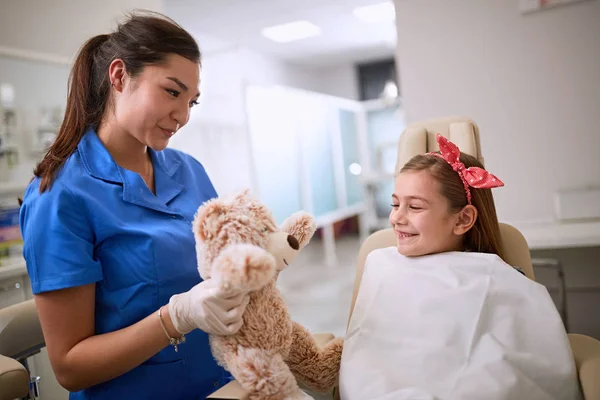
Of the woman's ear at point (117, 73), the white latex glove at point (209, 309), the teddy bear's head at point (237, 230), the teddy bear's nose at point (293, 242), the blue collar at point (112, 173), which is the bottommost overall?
the white latex glove at point (209, 309)

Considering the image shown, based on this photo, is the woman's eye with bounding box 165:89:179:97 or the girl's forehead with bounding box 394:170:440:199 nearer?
the woman's eye with bounding box 165:89:179:97

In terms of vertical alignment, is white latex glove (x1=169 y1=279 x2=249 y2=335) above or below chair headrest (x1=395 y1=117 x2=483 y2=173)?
below

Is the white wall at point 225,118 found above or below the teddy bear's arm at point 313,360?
above

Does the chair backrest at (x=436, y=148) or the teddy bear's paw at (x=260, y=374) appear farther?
the chair backrest at (x=436, y=148)

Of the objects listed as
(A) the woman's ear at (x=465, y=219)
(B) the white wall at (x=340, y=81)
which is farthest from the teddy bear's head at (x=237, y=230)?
(B) the white wall at (x=340, y=81)

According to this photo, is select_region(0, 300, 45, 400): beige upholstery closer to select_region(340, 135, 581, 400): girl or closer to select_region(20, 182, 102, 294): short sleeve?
select_region(20, 182, 102, 294): short sleeve

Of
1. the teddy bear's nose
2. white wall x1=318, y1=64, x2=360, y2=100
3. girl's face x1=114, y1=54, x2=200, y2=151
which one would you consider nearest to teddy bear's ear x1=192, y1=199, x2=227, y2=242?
the teddy bear's nose

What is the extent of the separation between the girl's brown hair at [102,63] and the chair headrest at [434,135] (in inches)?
26.8

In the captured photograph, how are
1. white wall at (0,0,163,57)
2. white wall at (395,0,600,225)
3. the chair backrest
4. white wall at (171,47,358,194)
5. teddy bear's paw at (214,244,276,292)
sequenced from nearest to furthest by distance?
1. teddy bear's paw at (214,244,276,292)
2. the chair backrest
3. white wall at (395,0,600,225)
4. white wall at (0,0,163,57)
5. white wall at (171,47,358,194)

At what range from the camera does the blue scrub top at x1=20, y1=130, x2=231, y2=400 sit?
95 centimetres

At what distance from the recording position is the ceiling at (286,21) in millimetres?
4316

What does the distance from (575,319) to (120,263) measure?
2.27 meters

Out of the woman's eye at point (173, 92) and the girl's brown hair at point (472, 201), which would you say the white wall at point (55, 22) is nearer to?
the woman's eye at point (173, 92)

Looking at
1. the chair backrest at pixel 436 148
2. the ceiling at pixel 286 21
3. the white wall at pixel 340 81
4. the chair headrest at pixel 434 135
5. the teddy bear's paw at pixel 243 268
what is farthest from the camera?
the white wall at pixel 340 81
